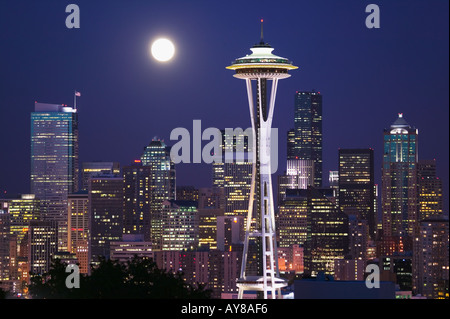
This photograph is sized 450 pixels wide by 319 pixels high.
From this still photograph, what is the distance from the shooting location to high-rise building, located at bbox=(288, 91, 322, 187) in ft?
501

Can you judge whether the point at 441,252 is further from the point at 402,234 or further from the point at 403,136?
the point at 403,136

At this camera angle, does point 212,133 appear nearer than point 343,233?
Yes

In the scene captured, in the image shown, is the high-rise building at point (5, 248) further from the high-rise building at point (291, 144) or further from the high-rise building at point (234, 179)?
the high-rise building at point (291, 144)

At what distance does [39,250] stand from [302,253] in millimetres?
29747

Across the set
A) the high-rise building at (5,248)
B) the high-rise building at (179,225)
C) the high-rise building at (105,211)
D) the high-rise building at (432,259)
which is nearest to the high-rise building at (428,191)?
the high-rise building at (432,259)

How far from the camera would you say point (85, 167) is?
481 feet

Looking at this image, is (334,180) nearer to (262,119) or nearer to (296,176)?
(296,176)

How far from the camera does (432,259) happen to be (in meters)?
95.5

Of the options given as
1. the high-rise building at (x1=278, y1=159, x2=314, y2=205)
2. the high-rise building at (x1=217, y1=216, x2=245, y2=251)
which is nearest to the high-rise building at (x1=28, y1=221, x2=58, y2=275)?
the high-rise building at (x1=217, y1=216, x2=245, y2=251)

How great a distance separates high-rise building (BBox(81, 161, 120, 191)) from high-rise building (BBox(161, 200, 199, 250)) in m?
9.10

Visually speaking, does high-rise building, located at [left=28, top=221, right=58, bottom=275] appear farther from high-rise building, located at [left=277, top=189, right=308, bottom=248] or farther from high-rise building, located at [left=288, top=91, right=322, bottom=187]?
high-rise building, located at [left=288, top=91, right=322, bottom=187]

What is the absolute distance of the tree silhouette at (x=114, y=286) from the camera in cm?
2994

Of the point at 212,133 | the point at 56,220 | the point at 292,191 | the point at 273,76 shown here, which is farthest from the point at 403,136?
the point at 273,76
